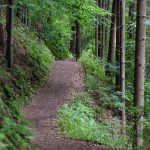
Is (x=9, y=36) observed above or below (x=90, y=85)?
above

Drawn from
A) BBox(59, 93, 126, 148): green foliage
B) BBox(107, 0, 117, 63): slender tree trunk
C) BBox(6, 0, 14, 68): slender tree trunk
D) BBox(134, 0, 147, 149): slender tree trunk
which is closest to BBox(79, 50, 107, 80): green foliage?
BBox(107, 0, 117, 63): slender tree trunk

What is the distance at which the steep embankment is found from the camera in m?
7.16

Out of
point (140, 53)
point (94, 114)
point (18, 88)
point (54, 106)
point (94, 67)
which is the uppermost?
point (140, 53)

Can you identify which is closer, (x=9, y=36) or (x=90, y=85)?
(x=9, y=36)

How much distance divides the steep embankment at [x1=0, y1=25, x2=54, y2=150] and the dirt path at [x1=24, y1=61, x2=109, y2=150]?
0.50 meters

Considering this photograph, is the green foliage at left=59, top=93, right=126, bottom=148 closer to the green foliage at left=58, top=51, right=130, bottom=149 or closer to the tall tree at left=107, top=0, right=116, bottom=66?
the green foliage at left=58, top=51, right=130, bottom=149

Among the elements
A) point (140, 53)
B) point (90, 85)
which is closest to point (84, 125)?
point (140, 53)

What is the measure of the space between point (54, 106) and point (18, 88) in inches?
63.5

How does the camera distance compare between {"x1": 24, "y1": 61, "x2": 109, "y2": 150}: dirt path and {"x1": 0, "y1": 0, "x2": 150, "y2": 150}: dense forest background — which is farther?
{"x1": 24, "y1": 61, "x2": 109, "y2": 150}: dirt path

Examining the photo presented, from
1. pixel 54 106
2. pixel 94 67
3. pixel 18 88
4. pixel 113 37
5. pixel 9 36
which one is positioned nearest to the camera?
pixel 54 106

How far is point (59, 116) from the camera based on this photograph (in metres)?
13.3

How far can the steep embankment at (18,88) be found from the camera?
282 inches

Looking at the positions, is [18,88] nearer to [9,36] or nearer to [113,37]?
[9,36]

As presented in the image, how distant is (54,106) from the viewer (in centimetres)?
1481
